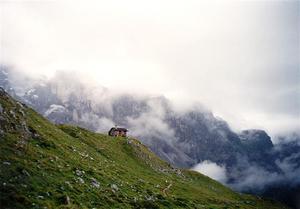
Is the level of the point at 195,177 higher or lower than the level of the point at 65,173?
higher

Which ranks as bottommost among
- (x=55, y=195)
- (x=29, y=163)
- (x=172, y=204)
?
(x=55, y=195)

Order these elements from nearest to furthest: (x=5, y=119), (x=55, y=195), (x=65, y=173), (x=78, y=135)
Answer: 1. (x=55, y=195)
2. (x=65, y=173)
3. (x=5, y=119)
4. (x=78, y=135)

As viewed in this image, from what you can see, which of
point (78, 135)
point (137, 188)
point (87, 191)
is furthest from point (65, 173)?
point (78, 135)

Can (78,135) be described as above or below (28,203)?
above

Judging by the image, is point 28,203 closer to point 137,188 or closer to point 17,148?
point 17,148

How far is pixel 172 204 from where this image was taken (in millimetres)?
61000

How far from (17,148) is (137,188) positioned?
78.6 feet

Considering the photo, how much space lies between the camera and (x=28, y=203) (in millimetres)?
35250

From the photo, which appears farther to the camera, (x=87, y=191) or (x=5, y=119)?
(x=5, y=119)

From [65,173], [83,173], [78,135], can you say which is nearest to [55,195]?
[65,173]

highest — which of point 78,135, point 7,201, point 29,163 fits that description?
point 78,135

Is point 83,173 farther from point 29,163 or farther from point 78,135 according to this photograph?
point 78,135

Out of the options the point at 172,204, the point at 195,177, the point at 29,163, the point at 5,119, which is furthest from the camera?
the point at 195,177

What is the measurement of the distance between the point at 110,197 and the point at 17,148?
1212 cm
